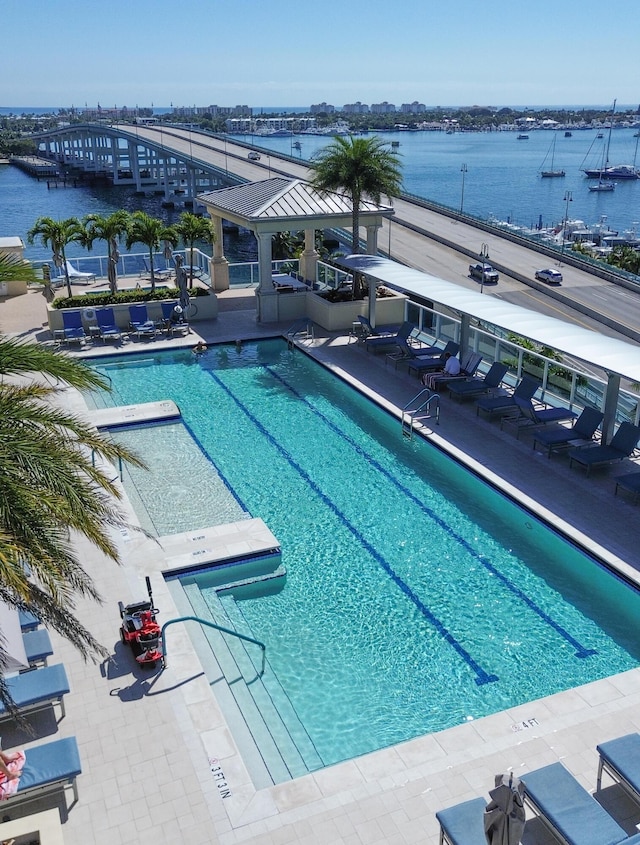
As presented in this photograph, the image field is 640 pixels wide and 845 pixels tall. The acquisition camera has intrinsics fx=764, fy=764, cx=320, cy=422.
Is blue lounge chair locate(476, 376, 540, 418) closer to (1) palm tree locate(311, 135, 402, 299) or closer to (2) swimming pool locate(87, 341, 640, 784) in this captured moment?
(2) swimming pool locate(87, 341, 640, 784)

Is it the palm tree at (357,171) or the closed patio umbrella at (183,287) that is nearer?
the palm tree at (357,171)

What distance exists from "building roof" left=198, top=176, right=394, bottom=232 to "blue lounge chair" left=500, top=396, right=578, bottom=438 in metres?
9.82

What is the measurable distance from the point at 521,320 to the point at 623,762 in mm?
9957

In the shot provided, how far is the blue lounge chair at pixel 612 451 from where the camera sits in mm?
13352

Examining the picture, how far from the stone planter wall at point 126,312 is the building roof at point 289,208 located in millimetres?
2609

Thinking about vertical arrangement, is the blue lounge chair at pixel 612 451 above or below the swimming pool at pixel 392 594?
above

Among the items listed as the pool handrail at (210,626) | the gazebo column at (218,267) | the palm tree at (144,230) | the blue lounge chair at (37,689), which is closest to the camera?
the blue lounge chair at (37,689)

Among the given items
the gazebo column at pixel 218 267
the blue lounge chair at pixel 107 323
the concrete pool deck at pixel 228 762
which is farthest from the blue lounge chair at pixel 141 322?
the concrete pool deck at pixel 228 762

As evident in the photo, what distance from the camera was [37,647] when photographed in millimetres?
8641

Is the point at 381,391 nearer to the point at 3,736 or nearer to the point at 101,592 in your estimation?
the point at 101,592

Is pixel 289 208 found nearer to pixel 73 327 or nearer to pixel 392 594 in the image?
pixel 73 327

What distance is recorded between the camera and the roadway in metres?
39.6

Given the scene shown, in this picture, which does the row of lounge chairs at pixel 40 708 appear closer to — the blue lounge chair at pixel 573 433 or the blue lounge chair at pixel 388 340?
the blue lounge chair at pixel 573 433

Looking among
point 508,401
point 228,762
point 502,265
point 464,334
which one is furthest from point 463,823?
point 502,265
